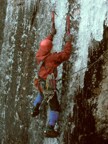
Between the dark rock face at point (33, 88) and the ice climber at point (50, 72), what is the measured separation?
0.85 feet

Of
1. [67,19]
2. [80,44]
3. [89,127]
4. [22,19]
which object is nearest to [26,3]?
[22,19]

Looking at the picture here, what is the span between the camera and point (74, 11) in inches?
161

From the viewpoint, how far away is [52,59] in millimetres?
3705

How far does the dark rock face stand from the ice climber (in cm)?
26

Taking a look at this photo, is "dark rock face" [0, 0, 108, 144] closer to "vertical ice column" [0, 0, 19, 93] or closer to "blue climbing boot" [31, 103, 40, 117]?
"vertical ice column" [0, 0, 19, 93]

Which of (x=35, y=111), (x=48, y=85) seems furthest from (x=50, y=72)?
(x=35, y=111)

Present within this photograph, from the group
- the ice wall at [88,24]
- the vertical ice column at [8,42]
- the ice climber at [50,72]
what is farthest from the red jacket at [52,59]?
the vertical ice column at [8,42]

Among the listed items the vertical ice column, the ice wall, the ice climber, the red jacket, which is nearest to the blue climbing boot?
the ice climber

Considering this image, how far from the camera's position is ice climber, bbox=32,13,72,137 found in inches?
145

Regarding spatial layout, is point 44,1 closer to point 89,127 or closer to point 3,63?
point 3,63

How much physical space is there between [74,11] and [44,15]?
0.48 m

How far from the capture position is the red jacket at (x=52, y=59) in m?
3.66

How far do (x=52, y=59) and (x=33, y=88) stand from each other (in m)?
0.86

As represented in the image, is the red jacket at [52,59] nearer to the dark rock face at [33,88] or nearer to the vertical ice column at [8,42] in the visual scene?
the dark rock face at [33,88]
